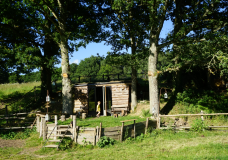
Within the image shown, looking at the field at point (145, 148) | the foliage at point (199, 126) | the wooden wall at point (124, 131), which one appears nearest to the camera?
the field at point (145, 148)

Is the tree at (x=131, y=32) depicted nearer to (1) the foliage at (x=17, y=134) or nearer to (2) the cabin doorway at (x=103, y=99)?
(2) the cabin doorway at (x=103, y=99)

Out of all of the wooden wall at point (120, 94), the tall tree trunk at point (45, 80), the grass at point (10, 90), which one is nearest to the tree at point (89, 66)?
the grass at point (10, 90)

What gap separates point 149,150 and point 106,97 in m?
9.56

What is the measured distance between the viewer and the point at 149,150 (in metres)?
9.48

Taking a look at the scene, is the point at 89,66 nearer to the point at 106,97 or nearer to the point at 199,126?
the point at 106,97

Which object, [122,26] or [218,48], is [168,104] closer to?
[218,48]

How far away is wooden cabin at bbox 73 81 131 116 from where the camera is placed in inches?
706

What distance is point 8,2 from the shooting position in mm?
16375

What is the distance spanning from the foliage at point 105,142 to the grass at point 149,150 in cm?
25

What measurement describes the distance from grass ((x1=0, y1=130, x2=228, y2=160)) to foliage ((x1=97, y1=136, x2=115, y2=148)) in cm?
25

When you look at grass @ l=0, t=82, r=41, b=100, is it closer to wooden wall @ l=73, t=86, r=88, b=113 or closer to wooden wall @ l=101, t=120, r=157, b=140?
wooden wall @ l=73, t=86, r=88, b=113

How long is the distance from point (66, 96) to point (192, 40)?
1132cm

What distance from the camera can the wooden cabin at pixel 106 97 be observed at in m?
17.9

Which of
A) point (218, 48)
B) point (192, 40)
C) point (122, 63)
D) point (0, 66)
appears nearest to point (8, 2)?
point (0, 66)
